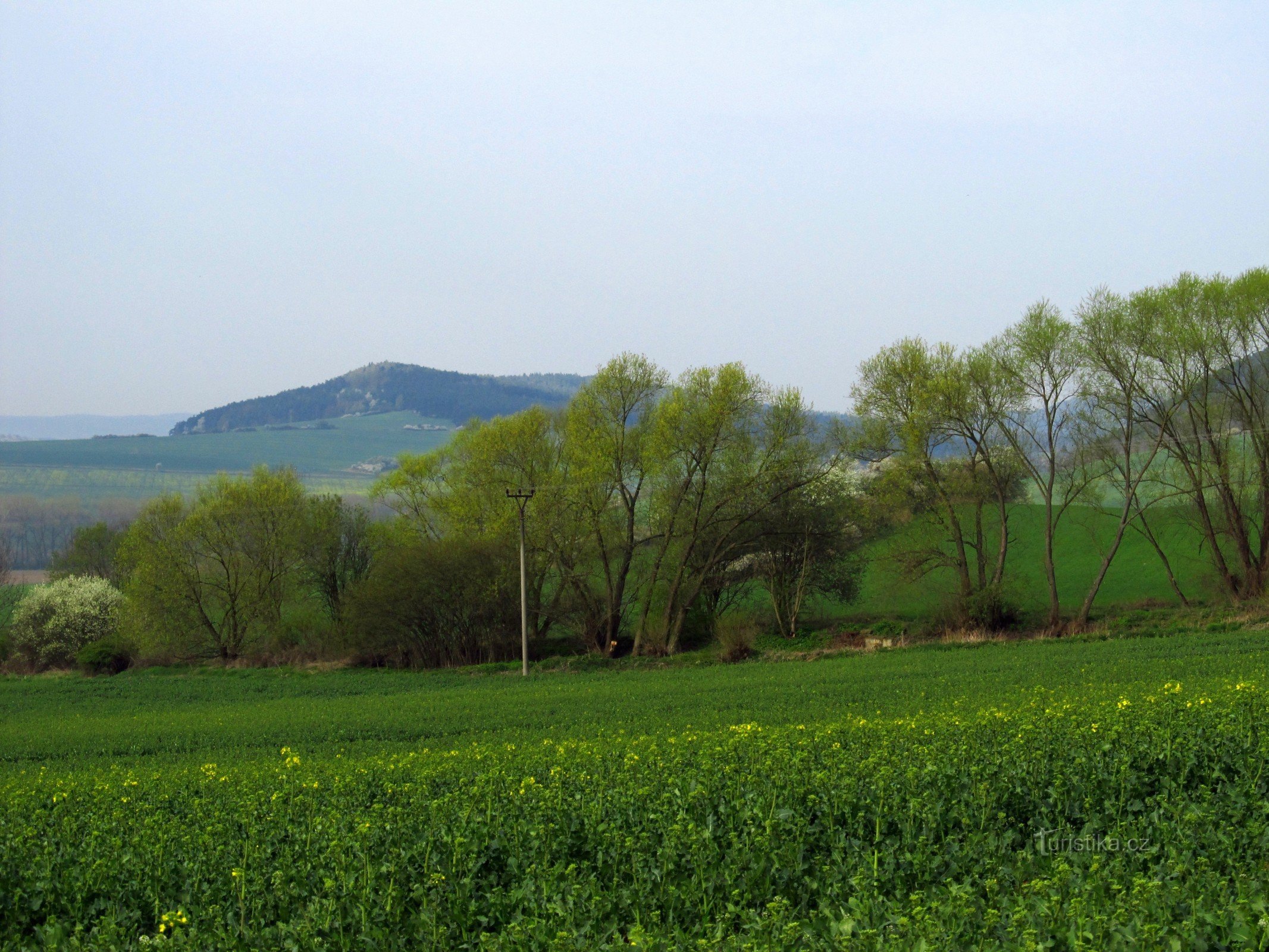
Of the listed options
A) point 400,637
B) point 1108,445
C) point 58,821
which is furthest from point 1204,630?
point 58,821

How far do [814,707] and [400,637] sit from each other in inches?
1250

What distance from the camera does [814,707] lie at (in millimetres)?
22062

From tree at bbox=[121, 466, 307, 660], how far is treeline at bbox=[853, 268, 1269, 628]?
35.6m

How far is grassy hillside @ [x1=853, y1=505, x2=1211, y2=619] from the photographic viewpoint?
45.2 meters

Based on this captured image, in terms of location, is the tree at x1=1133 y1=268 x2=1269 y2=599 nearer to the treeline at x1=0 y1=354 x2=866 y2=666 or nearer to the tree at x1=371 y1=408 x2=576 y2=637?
the treeline at x1=0 y1=354 x2=866 y2=666

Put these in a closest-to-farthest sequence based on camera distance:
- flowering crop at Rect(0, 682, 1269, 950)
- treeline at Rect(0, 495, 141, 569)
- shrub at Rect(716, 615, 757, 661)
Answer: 1. flowering crop at Rect(0, 682, 1269, 950)
2. shrub at Rect(716, 615, 757, 661)
3. treeline at Rect(0, 495, 141, 569)

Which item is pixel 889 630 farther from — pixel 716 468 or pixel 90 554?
pixel 90 554

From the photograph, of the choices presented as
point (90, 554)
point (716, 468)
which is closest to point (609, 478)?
point (716, 468)

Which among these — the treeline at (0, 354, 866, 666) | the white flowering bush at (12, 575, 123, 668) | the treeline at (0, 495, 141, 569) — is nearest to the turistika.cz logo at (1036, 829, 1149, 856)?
the treeline at (0, 354, 866, 666)

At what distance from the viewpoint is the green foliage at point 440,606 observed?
48531mm

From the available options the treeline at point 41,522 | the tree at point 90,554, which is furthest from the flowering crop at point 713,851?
the treeline at point 41,522

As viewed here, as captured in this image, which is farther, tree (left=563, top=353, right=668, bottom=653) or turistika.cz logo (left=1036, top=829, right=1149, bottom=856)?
tree (left=563, top=353, right=668, bottom=653)

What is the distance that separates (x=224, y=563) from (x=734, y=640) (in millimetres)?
33066

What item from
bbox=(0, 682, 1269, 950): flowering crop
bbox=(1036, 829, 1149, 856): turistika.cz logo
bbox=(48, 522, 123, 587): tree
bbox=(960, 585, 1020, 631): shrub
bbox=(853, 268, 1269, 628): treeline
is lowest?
bbox=(960, 585, 1020, 631): shrub
